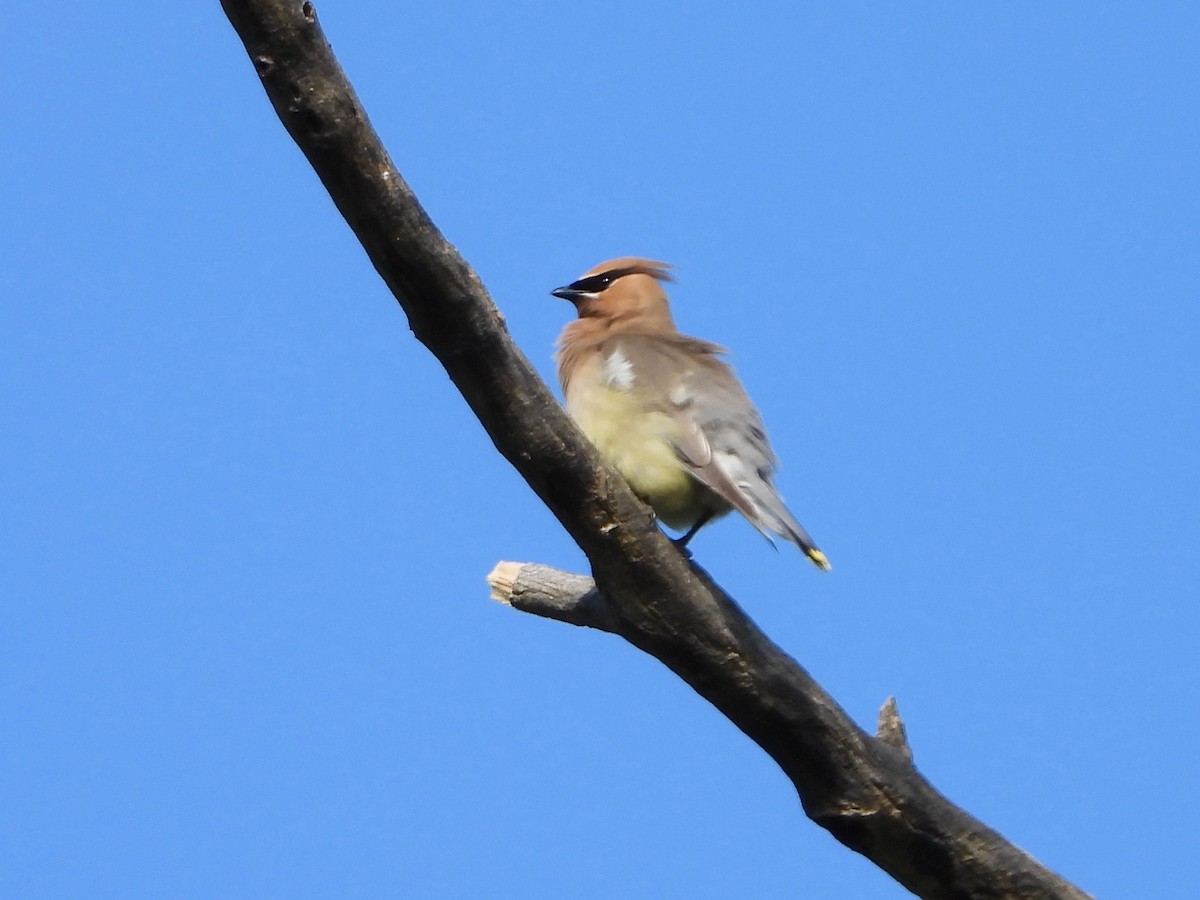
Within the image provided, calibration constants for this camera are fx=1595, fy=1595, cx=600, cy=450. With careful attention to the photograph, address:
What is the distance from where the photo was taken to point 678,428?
4.83 meters

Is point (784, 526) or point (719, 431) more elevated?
point (719, 431)

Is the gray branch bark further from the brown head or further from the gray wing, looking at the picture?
the brown head

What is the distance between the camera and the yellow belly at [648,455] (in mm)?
4793

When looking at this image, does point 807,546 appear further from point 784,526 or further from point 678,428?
point 678,428

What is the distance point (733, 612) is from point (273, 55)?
6.15 ft

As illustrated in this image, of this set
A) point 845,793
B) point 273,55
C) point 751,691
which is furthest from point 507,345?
point 845,793

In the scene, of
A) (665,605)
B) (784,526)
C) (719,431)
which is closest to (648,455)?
(719,431)

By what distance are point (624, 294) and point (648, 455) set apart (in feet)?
4.65

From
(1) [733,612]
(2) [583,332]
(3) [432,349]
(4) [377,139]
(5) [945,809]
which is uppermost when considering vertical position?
(2) [583,332]

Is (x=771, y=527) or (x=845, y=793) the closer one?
(x=845, y=793)

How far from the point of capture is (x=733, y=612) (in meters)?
4.19

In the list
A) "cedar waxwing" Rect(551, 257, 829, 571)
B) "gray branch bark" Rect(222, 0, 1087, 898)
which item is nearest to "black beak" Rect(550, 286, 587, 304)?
"cedar waxwing" Rect(551, 257, 829, 571)

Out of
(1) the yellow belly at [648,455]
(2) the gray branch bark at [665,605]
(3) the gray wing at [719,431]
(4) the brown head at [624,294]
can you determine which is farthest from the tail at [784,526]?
(4) the brown head at [624,294]

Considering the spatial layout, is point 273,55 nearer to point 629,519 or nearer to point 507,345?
point 507,345
